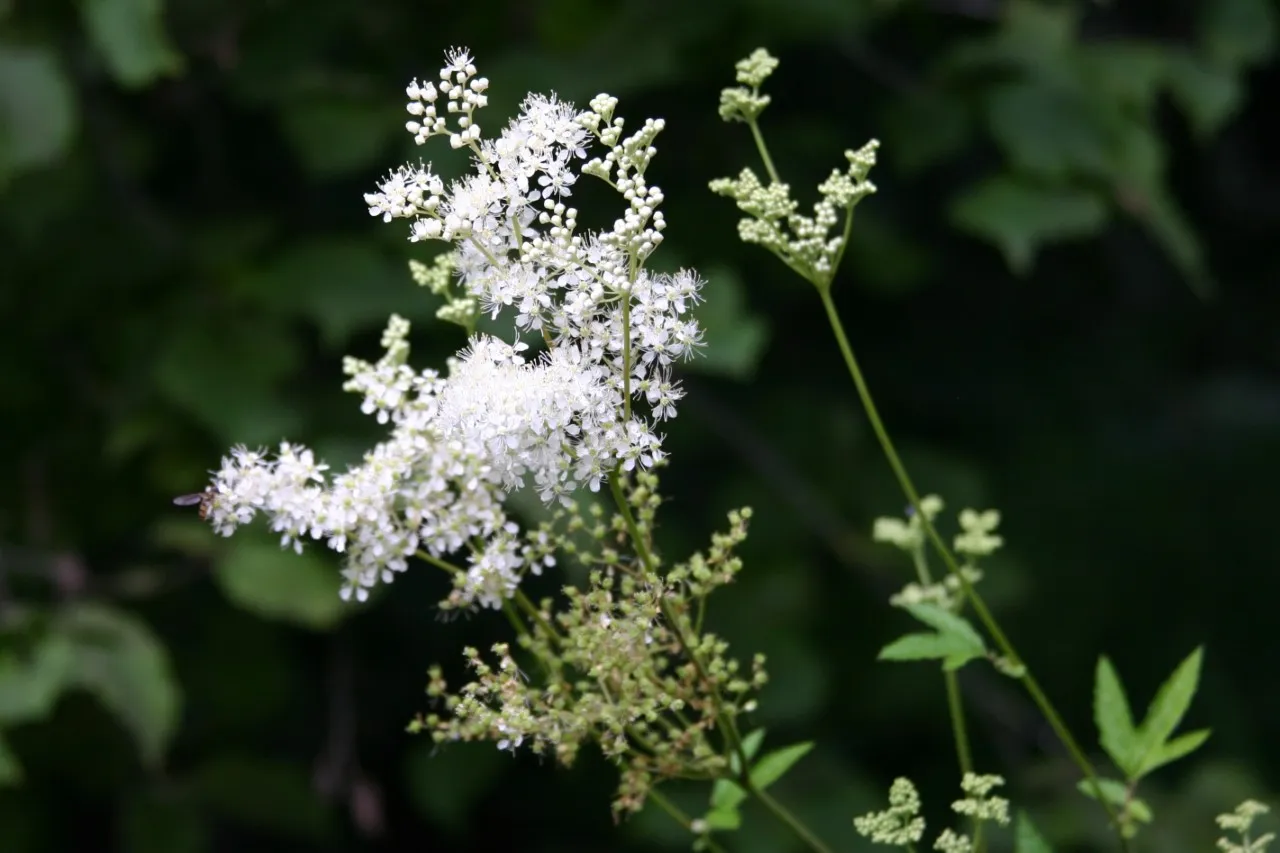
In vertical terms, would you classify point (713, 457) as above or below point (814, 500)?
above

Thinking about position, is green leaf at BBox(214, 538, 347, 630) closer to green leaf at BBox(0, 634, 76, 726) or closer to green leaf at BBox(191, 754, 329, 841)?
green leaf at BBox(0, 634, 76, 726)

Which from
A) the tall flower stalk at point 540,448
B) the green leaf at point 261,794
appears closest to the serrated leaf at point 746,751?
the tall flower stalk at point 540,448

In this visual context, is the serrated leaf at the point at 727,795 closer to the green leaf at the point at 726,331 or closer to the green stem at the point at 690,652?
the green stem at the point at 690,652

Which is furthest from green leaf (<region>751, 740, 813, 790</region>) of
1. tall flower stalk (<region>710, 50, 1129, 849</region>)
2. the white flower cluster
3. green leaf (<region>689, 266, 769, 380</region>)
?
green leaf (<region>689, 266, 769, 380</region>)

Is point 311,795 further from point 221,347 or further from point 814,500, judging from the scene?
point 814,500

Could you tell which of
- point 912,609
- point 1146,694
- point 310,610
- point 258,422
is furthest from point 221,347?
point 1146,694
